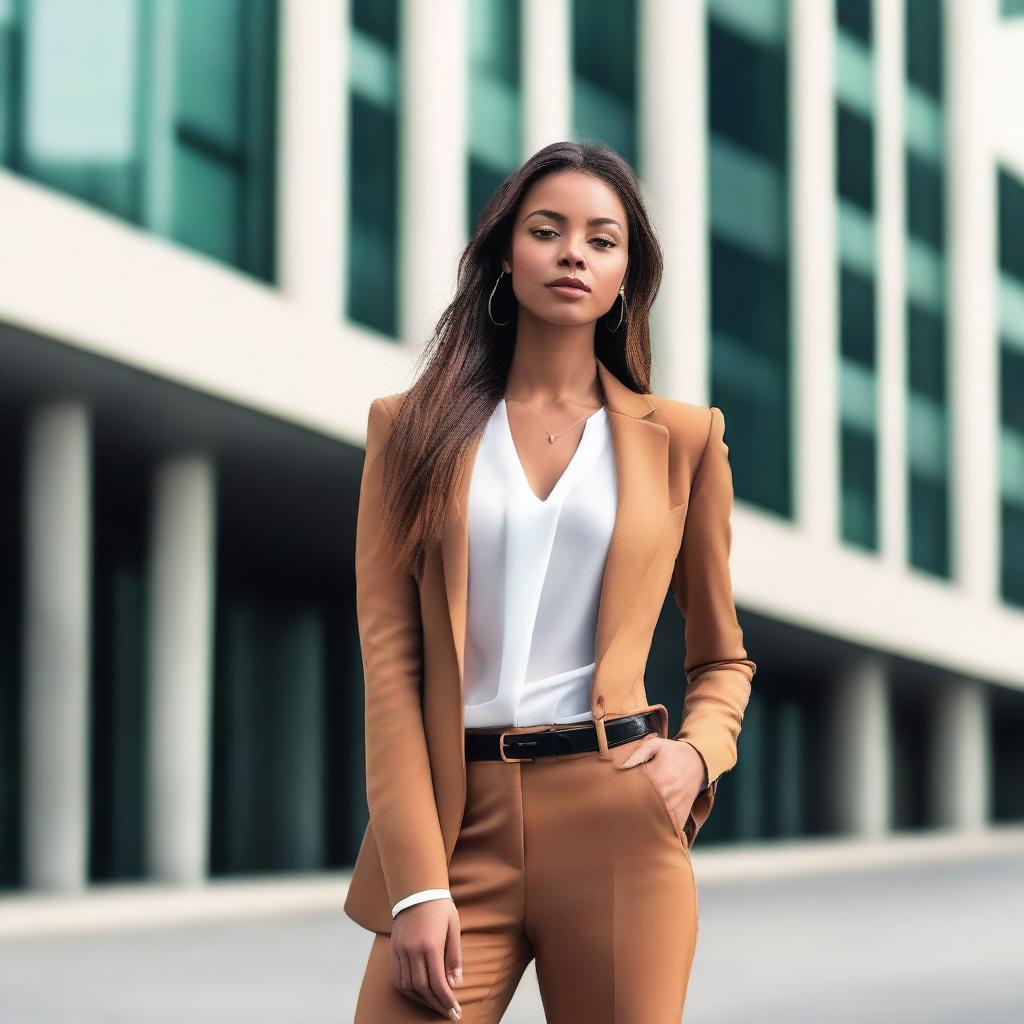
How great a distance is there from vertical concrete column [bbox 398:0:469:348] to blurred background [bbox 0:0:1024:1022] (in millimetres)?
40

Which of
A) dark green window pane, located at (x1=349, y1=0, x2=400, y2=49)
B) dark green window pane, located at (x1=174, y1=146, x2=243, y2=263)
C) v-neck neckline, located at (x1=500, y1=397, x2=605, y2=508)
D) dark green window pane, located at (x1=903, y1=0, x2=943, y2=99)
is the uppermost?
dark green window pane, located at (x1=903, y1=0, x2=943, y2=99)

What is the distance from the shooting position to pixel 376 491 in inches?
106

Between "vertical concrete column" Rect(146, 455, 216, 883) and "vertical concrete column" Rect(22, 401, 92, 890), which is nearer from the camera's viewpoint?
"vertical concrete column" Rect(22, 401, 92, 890)

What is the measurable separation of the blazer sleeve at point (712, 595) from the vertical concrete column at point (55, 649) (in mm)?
11618

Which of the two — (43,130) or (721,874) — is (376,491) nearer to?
(43,130)

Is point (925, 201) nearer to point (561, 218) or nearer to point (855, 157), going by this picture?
point (855, 157)

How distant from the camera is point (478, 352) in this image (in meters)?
2.85

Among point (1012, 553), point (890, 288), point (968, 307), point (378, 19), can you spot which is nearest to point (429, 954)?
point (378, 19)

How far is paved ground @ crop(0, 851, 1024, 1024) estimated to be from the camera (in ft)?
28.0

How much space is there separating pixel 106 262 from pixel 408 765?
11.5 meters

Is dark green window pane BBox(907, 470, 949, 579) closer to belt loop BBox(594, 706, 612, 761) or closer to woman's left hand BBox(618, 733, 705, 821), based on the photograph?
woman's left hand BBox(618, 733, 705, 821)

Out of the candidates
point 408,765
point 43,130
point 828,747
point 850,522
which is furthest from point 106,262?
point 828,747

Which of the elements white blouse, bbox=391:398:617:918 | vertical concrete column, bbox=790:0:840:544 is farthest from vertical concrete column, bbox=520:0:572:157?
white blouse, bbox=391:398:617:918

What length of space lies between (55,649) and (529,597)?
11.9 m
